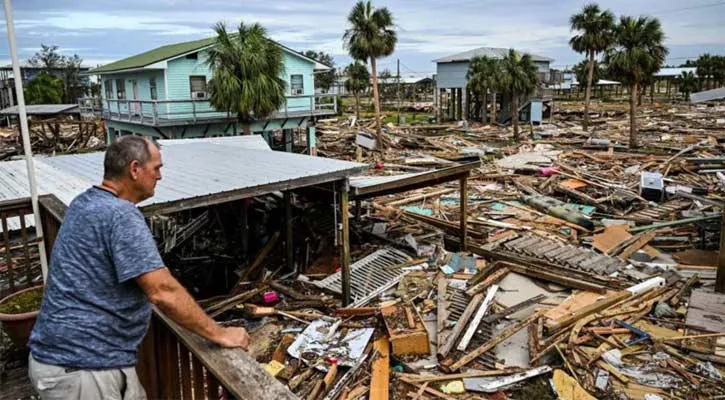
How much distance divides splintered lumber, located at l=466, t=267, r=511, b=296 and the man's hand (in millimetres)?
7912

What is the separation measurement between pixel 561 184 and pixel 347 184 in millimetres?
12556

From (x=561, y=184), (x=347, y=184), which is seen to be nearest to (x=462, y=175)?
(x=347, y=184)

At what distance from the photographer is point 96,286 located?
2.25 meters

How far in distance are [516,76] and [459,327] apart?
27213 millimetres

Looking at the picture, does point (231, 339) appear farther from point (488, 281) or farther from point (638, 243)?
point (638, 243)

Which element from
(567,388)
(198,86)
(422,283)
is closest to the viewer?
(567,388)

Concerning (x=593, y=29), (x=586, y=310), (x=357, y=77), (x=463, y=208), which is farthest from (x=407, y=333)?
(x=357, y=77)

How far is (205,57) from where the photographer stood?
25766mm

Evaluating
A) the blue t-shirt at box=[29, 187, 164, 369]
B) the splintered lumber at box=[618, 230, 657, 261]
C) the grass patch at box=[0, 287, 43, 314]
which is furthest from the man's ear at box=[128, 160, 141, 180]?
the splintered lumber at box=[618, 230, 657, 261]

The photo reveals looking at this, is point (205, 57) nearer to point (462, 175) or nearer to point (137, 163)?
point (462, 175)

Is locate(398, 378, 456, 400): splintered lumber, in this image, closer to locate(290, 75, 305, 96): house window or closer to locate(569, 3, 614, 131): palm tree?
locate(290, 75, 305, 96): house window

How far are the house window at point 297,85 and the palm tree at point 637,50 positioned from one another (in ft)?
54.5

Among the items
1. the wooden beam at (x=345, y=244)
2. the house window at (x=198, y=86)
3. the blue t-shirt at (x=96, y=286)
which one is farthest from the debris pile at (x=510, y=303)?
the house window at (x=198, y=86)

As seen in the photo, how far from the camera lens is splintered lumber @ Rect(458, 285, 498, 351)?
319 inches
